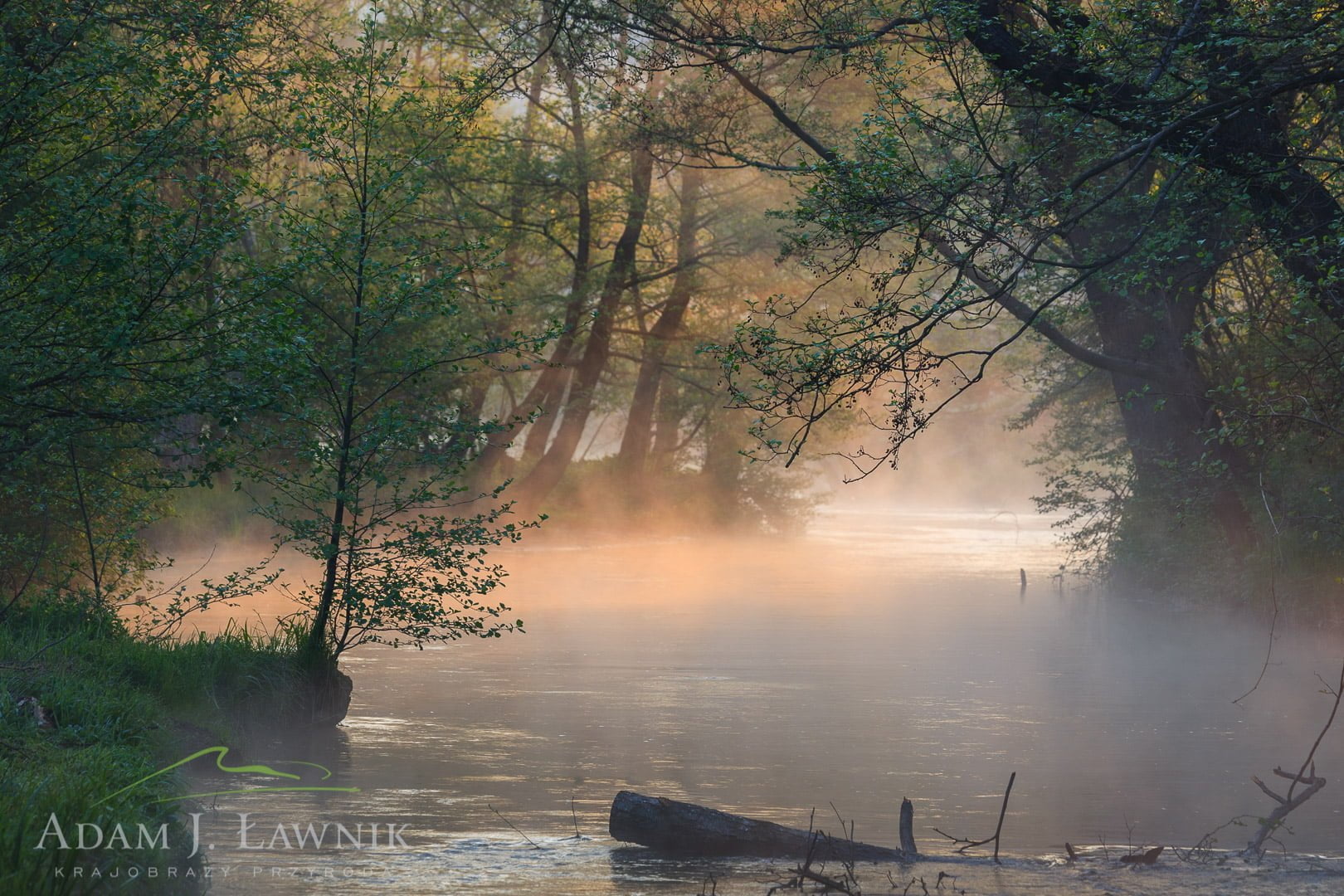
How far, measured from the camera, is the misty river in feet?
27.4

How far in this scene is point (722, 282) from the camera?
1464 inches

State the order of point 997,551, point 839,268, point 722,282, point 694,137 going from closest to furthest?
1. point 839,268
2. point 694,137
3. point 722,282
4. point 997,551

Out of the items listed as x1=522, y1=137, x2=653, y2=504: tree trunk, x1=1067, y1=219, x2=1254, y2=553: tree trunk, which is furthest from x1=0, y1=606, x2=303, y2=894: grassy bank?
x1=522, y1=137, x2=653, y2=504: tree trunk

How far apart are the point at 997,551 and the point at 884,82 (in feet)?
105

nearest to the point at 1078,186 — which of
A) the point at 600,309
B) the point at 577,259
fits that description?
the point at 600,309

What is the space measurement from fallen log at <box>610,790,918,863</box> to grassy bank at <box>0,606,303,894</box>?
296 cm

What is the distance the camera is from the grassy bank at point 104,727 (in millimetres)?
6336

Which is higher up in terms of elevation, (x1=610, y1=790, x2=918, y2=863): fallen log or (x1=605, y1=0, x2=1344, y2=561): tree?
(x1=605, y1=0, x2=1344, y2=561): tree

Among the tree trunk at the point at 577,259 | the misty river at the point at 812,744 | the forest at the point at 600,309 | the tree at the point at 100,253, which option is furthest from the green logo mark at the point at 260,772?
the tree trunk at the point at 577,259

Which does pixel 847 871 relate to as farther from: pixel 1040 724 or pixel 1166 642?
pixel 1166 642

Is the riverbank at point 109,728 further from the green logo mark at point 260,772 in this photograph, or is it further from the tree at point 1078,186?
the tree at point 1078,186

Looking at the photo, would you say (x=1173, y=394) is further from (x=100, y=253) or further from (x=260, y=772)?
(x=100, y=253)

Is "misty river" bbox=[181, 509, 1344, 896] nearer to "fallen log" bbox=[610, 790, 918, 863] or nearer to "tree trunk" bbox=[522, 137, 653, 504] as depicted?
"fallen log" bbox=[610, 790, 918, 863]

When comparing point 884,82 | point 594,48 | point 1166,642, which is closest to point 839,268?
point 884,82
